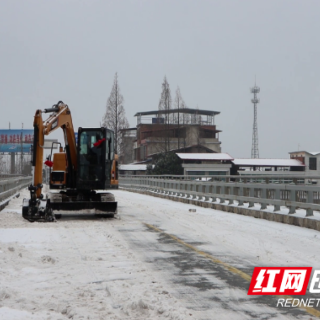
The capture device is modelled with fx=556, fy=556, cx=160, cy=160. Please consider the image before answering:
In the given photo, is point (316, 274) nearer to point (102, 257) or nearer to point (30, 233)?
point (102, 257)

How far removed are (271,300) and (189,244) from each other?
5.18m

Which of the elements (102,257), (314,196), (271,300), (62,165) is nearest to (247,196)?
(314,196)

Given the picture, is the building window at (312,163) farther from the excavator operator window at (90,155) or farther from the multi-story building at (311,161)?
the excavator operator window at (90,155)

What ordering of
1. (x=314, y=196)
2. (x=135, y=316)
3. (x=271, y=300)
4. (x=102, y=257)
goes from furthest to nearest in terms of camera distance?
(x=314, y=196) < (x=102, y=257) < (x=271, y=300) < (x=135, y=316)

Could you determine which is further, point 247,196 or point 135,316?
point 247,196

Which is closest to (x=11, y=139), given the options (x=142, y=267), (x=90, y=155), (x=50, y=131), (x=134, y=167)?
(x=134, y=167)

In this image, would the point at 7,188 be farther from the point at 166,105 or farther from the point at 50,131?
the point at 166,105

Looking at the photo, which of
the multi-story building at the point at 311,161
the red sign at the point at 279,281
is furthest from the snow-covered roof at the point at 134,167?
the red sign at the point at 279,281

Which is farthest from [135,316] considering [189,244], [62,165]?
[62,165]

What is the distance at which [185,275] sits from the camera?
844cm

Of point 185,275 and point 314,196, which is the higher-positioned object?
point 314,196

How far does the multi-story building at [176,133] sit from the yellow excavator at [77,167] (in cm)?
5756

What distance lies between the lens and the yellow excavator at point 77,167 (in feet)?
57.2

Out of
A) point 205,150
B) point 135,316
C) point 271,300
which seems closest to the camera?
point 135,316
